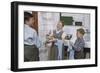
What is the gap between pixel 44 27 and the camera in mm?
1527

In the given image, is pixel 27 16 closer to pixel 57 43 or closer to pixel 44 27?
pixel 44 27

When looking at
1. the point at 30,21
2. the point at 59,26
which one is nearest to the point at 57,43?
the point at 59,26

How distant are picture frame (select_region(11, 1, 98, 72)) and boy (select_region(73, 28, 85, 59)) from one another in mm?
33

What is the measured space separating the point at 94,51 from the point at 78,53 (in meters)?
0.12

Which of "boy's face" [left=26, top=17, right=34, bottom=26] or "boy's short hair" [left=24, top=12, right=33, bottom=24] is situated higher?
"boy's short hair" [left=24, top=12, right=33, bottom=24]

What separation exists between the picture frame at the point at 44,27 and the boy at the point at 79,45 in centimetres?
3

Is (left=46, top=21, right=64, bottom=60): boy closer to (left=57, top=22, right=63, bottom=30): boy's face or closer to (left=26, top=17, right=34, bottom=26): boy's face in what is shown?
(left=57, top=22, right=63, bottom=30): boy's face

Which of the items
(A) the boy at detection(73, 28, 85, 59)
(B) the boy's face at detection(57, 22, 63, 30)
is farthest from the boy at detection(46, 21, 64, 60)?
(A) the boy at detection(73, 28, 85, 59)

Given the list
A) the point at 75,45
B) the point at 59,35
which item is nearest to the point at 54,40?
the point at 59,35

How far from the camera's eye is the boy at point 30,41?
1.48m

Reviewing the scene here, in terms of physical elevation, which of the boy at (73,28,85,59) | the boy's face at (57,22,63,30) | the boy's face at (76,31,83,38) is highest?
the boy's face at (57,22,63,30)

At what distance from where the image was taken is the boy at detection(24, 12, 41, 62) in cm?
148

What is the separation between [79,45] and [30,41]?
325mm

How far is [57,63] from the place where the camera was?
1561 millimetres
